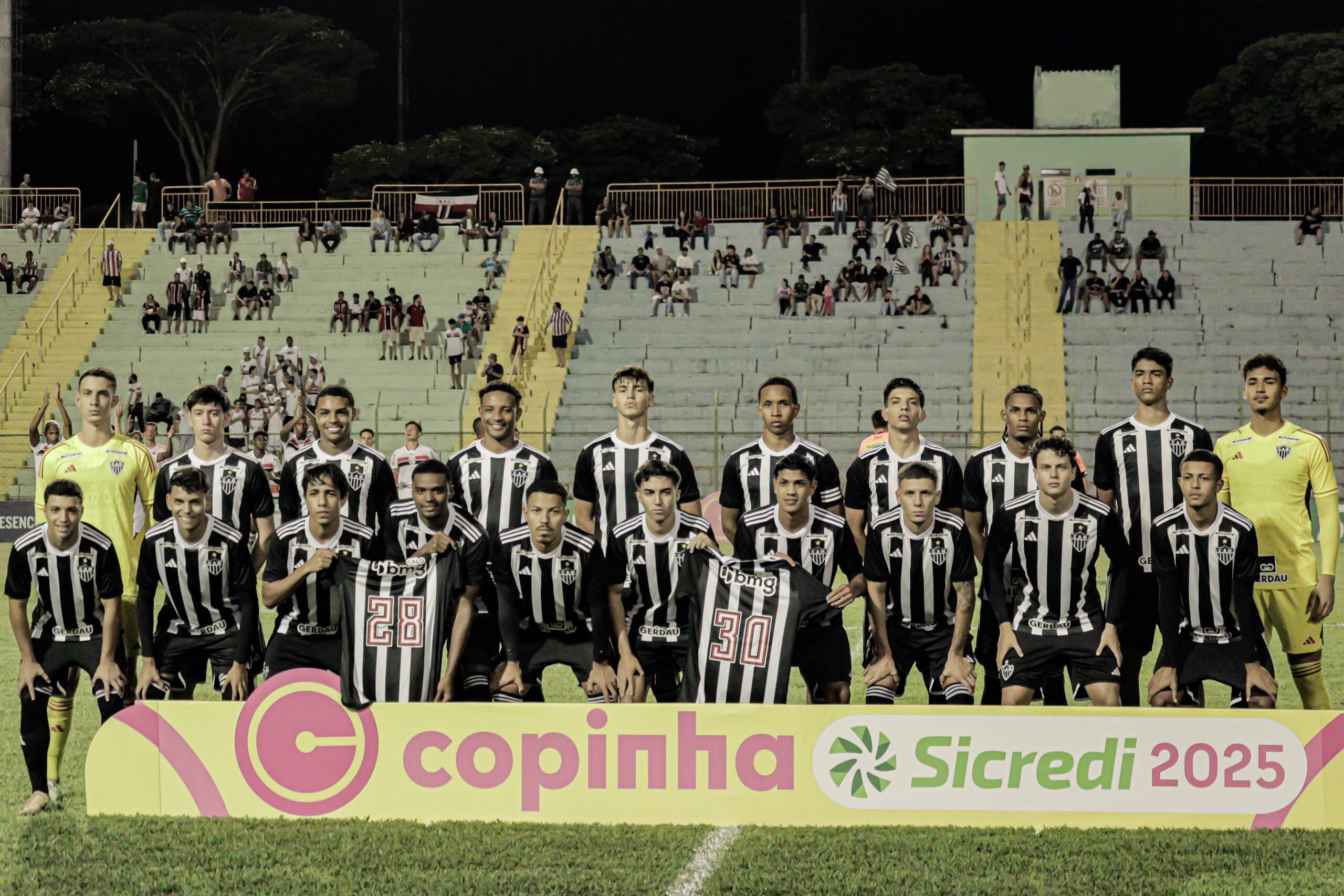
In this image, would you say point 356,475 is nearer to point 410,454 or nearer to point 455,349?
point 410,454

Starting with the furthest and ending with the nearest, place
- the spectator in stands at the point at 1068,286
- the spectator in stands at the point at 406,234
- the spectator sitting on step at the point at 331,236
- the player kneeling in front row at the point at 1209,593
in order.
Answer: the spectator in stands at the point at 406,234 → the spectator sitting on step at the point at 331,236 → the spectator in stands at the point at 1068,286 → the player kneeling in front row at the point at 1209,593

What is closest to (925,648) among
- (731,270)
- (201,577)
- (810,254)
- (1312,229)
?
(201,577)

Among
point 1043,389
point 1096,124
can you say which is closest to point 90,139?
point 1096,124

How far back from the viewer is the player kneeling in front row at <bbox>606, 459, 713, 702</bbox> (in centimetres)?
659

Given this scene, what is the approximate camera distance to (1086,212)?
29250mm

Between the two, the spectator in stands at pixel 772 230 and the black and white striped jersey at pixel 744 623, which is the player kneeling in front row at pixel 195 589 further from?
the spectator in stands at pixel 772 230

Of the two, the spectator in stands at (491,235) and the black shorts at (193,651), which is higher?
the spectator in stands at (491,235)

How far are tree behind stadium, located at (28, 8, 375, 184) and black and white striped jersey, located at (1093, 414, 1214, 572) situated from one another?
45198 mm

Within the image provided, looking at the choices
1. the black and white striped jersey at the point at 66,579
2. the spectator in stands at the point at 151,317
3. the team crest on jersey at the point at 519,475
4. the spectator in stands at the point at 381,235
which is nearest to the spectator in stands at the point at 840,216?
the spectator in stands at the point at 381,235

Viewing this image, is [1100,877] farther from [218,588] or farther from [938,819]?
[218,588]

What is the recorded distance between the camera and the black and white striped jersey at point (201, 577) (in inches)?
261

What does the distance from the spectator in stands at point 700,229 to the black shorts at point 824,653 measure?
78.7 feet

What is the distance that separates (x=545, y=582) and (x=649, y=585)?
18.8 inches

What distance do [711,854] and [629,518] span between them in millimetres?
1919
